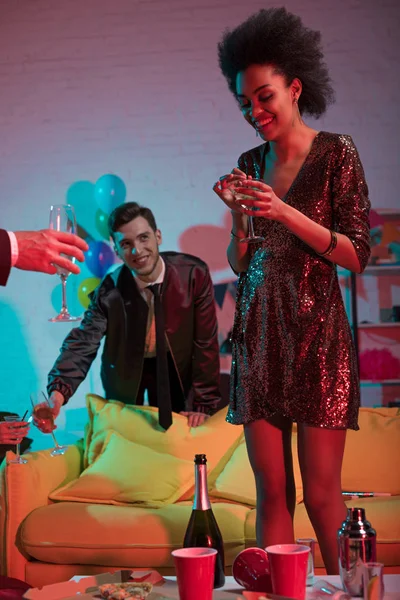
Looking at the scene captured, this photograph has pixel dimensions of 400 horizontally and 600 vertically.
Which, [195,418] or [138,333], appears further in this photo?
[138,333]

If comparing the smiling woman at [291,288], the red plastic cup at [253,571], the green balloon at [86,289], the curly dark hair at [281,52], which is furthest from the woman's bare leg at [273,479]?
the green balloon at [86,289]

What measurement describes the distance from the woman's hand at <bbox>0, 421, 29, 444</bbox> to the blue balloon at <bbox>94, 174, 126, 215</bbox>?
1938mm

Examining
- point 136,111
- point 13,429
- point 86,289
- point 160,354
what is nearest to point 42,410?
point 13,429

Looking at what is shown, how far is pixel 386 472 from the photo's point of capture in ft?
10.2

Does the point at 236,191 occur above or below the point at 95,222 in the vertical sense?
below

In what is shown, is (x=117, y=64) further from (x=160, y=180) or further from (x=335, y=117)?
(x=335, y=117)

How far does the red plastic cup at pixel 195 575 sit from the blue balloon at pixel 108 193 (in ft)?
10.7

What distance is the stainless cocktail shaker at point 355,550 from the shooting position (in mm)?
1358

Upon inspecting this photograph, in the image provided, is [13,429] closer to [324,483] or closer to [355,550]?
[324,483]

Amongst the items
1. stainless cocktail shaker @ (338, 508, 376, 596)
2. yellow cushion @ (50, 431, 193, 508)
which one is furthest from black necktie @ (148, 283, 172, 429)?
stainless cocktail shaker @ (338, 508, 376, 596)

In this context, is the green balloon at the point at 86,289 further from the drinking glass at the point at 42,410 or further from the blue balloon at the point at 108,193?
the drinking glass at the point at 42,410

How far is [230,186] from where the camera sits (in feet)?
6.09

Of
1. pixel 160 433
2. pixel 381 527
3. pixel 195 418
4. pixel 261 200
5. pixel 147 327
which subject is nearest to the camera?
pixel 261 200

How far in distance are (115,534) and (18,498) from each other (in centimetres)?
43
